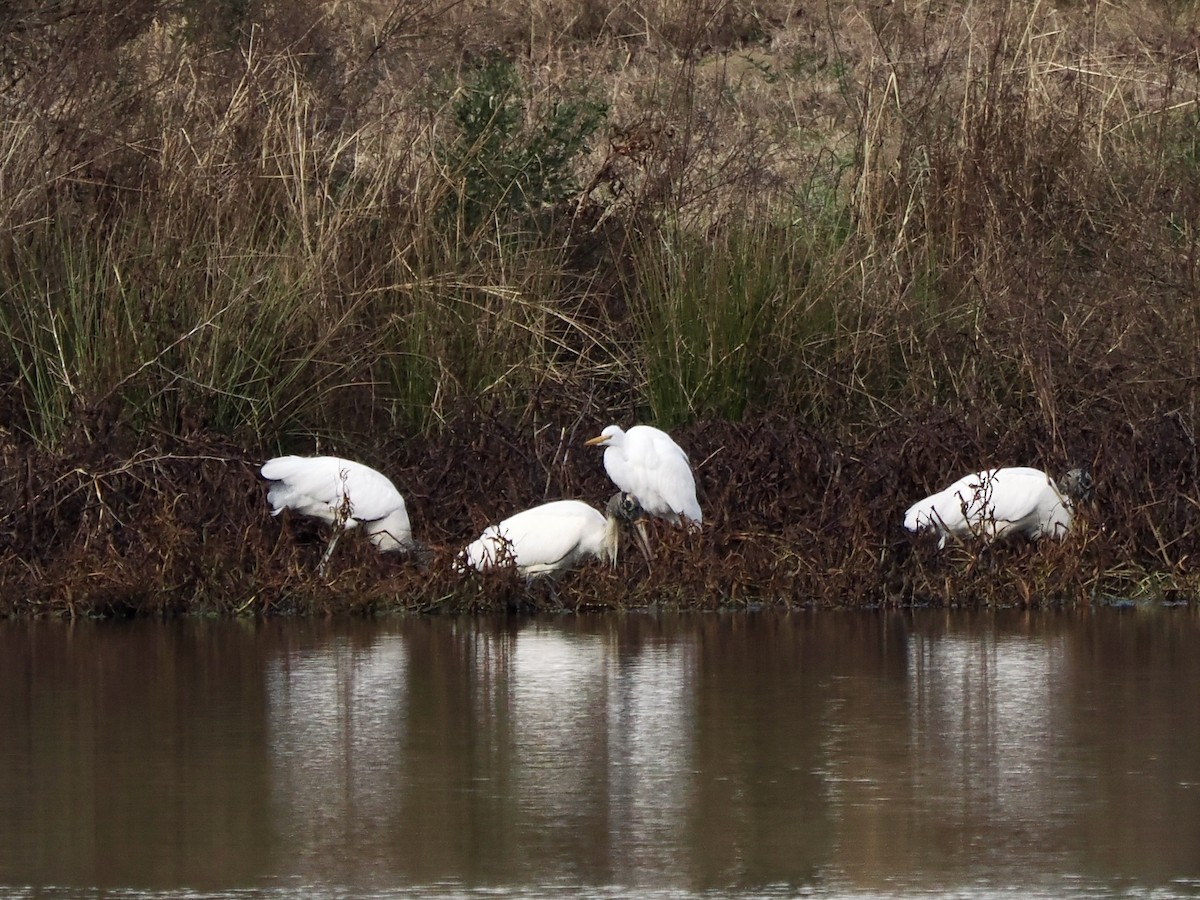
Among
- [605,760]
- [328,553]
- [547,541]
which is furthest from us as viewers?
[328,553]

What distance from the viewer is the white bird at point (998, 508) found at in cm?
979

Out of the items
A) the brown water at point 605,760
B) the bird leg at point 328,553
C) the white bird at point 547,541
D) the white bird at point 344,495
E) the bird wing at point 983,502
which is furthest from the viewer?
the white bird at point 344,495

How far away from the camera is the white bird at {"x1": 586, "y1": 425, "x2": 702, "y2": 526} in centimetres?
993

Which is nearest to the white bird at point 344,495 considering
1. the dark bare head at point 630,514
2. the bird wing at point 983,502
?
the dark bare head at point 630,514

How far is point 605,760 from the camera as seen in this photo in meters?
6.18

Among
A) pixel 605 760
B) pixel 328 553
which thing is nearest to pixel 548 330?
pixel 328 553

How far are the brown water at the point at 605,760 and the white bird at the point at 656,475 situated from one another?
3.10 feet

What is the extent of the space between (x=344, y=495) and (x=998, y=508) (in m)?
2.85

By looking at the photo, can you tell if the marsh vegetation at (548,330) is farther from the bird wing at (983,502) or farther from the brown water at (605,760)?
the brown water at (605,760)

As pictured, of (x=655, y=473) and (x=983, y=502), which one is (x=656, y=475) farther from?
(x=983, y=502)

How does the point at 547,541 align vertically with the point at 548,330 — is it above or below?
below

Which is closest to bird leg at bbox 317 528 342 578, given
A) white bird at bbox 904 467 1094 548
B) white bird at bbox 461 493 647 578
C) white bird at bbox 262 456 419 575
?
white bird at bbox 262 456 419 575

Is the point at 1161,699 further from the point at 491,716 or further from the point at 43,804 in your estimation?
the point at 43,804

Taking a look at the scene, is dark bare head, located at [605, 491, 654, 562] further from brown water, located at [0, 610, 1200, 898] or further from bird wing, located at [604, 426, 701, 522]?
brown water, located at [0, 610, 1200, 898]
